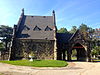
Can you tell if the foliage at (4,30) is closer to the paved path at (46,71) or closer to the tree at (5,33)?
the tree at (5,33)

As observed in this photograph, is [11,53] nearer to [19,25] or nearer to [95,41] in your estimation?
[19,25]

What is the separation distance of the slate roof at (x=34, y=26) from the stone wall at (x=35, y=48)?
1476 mm

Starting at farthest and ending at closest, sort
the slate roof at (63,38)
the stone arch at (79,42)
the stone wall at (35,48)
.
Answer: the slate roof at (63,38) → the stone arch at (79,42) → the stone wall at (35,48)

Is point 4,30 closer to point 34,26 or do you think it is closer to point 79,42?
point 34,26

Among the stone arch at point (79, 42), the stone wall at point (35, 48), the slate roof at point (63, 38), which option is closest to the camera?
the stone wall at point (35, 48)

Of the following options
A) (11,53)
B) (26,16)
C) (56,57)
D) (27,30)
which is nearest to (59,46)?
(56,57)

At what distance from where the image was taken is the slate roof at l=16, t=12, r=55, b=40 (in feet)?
100

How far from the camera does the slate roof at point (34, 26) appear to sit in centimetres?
3061

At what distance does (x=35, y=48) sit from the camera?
29.4 m

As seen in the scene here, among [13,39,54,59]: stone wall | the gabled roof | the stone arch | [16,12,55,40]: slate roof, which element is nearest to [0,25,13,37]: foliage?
the gabled roof

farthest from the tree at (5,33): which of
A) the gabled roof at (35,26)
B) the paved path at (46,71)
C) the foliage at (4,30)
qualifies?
the paved path at (46,71)

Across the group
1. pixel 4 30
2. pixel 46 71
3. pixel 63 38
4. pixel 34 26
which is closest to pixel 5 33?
pixel 4 30

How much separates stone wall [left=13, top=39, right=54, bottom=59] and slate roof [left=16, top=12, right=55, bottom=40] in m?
1.48

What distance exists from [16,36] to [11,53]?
17.1 feet
